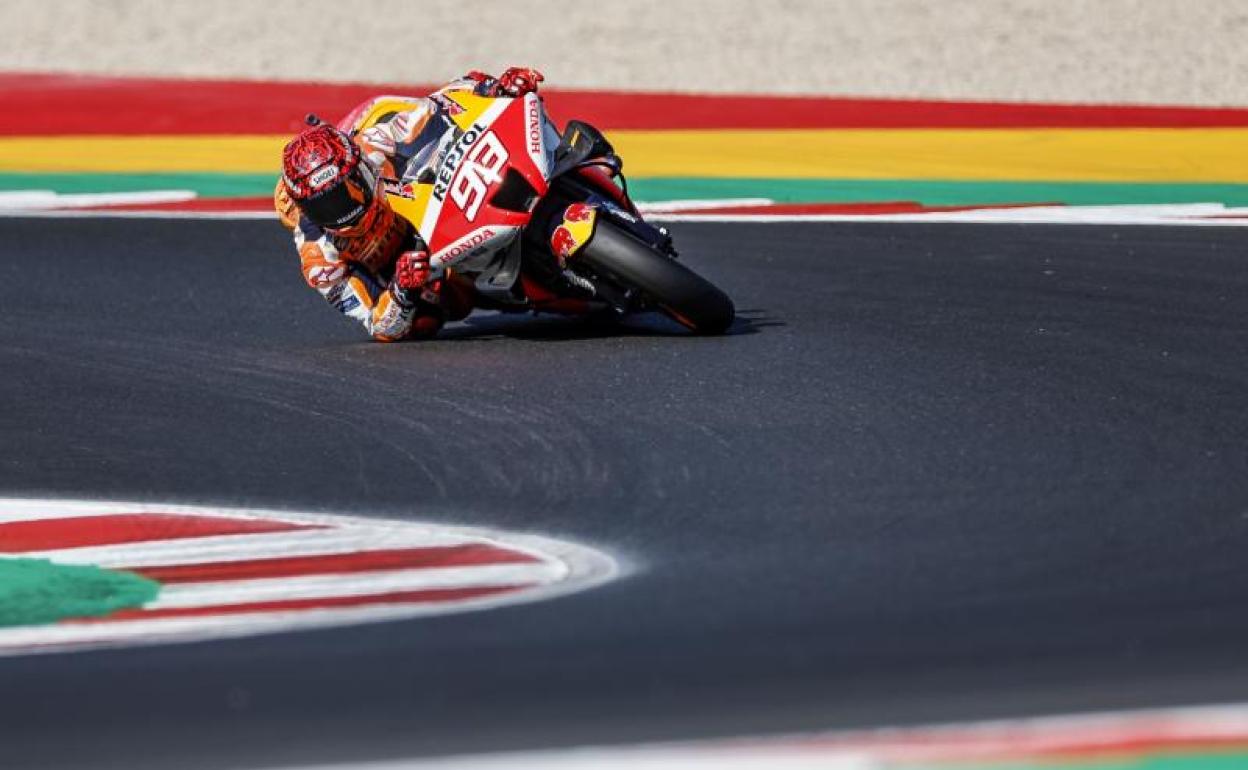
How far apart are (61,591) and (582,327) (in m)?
4.18

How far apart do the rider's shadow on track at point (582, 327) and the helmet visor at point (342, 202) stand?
3.45 feet

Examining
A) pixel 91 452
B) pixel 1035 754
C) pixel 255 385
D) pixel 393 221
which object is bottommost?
pixel 1035 754

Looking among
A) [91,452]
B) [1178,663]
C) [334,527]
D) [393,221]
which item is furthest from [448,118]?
[1178,663]

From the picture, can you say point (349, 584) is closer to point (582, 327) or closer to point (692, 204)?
point (582, 327)

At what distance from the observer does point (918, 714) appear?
463cm

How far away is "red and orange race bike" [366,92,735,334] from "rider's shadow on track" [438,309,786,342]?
0.28 m

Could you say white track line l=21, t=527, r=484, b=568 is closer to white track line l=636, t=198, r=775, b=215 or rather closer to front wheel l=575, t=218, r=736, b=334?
front wheel l=575, t=218, r=736, b=334

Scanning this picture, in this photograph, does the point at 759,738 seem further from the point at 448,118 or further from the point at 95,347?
the point at 95,347

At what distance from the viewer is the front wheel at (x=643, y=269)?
926 centimetres

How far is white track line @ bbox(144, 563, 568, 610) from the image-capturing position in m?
6.14

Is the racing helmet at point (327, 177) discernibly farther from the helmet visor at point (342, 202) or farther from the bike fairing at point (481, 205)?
the bike fairing at point (481, 205)

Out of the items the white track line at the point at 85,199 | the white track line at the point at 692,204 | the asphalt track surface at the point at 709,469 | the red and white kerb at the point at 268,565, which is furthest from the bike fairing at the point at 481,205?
the white track line at the point at 85,199

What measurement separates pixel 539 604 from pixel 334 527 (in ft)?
4.01

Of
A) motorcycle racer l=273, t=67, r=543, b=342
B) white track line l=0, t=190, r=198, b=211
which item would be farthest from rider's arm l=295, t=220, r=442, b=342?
white track line l=0, t=190, r=198, b=211
